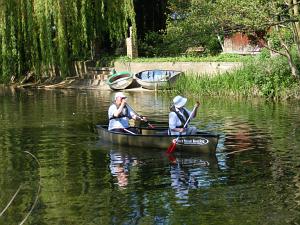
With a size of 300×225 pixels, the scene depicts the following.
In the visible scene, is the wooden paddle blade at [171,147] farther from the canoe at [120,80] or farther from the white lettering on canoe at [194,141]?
the canoe at [120,80]

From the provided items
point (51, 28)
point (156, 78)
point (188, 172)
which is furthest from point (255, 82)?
point (188, 172)

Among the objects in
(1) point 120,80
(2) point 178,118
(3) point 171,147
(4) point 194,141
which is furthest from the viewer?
(1) point 120,80

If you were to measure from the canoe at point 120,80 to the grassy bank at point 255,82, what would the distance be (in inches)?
275

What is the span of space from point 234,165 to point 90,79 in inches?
1068

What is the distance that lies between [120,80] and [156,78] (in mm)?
2353

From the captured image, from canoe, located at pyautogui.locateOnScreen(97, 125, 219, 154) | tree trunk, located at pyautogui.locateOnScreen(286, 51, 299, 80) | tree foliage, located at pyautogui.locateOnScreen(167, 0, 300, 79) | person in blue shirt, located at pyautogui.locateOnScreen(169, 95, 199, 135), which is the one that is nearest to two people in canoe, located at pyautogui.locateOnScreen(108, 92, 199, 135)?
person in blue shirt, located at pyautogui.locateOnScreen(169, 95, 199, 135)

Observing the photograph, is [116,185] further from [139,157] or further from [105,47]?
[105,47]

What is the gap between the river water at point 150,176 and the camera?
10.4 meters

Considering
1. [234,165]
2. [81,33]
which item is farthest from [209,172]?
[81,33]

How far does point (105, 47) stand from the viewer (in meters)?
45.3

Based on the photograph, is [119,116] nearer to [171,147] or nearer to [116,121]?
[116,121]

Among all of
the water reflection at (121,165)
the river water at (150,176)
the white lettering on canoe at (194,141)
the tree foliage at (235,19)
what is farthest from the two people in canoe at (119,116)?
the tree foliage at (235,19)

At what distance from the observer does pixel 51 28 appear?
36.9 meters

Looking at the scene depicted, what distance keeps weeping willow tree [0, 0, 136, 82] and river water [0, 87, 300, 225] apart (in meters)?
14.0
